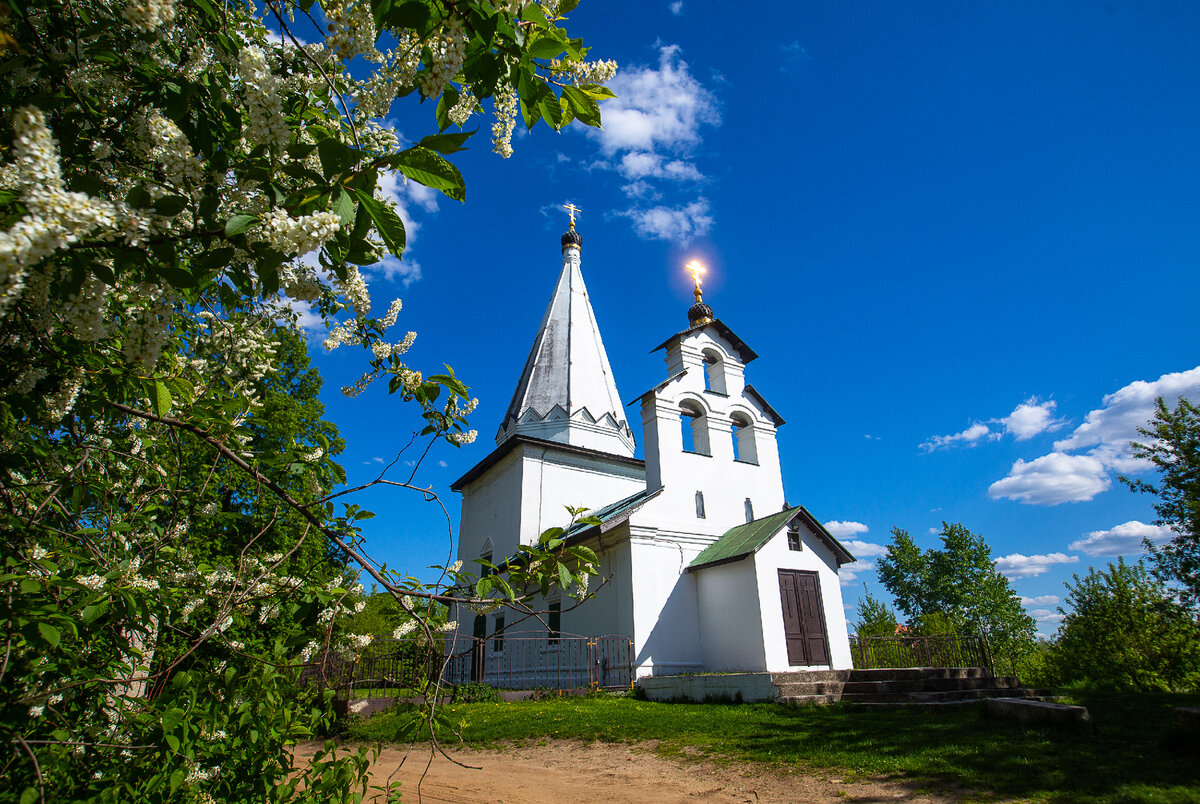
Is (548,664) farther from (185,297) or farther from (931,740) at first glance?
(185,297)

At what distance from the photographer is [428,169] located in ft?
5.35

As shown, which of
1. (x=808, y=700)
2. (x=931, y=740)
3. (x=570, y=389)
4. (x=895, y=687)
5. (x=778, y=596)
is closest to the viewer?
(x=931, y=740)

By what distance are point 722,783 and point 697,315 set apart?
46.0ft

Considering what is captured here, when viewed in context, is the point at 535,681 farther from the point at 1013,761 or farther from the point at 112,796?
the point at 112,796

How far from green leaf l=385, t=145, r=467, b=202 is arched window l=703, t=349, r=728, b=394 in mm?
15648

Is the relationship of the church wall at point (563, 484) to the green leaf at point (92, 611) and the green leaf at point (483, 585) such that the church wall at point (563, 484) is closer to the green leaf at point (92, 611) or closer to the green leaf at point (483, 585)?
the green leaf at point (483, 585)

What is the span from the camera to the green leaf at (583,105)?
2.03m

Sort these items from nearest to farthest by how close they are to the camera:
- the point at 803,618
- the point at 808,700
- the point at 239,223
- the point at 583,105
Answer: the point at 239,223, the point at 583,105, the point at 808,700, the point at 803,618

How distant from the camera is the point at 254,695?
126 inches

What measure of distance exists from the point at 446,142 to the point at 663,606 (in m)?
13.8

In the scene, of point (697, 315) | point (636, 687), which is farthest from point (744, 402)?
point (636, 687)

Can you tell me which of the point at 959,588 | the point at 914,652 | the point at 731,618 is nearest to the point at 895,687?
the point at 731,618

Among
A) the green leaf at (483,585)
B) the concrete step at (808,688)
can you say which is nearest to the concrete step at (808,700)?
the concrete step at (808,688)

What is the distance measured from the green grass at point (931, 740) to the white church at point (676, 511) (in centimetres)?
246
